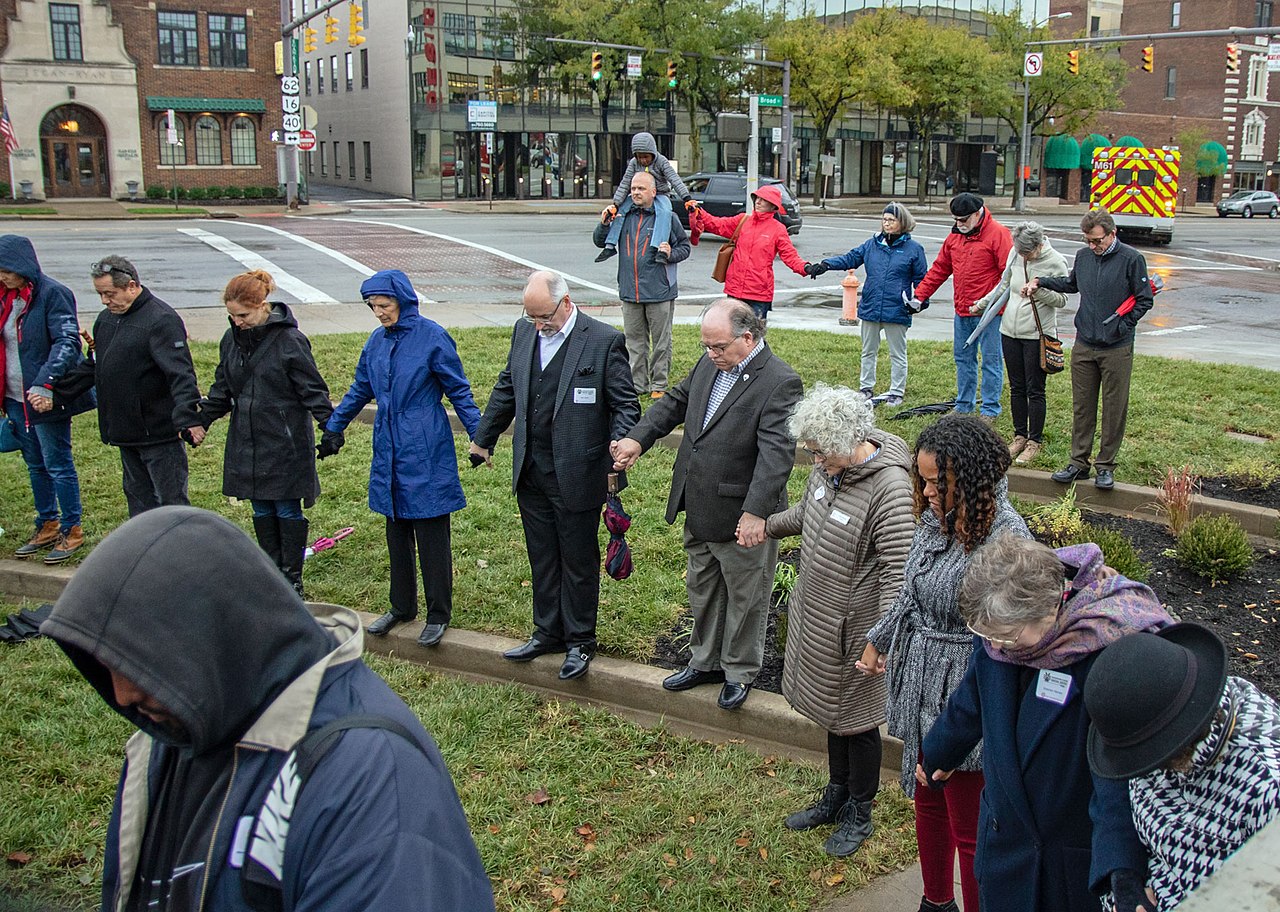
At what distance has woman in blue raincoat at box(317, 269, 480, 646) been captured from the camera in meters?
6.48

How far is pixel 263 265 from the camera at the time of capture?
71.7 ft

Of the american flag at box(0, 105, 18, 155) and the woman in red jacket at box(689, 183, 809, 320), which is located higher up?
the american flag at box(0, 105, 18, 155)

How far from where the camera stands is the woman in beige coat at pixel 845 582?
4.58m

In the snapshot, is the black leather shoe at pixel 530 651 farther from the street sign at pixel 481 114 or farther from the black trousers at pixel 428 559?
the street sign at pixel 481 114

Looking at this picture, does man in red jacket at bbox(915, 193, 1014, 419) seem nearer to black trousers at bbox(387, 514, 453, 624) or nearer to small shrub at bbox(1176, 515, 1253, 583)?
small shrub at bbox(1176, 515, 1253, 583)

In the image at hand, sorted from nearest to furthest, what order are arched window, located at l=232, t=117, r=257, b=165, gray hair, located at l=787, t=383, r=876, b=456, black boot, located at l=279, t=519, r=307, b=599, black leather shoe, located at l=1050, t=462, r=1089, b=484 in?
gray hair, located at l=787, t=383, r=876, b=456, black boot, located at l=279, t=519, r=307, b=599, black leather shoe, located at l=1050, t=462, r=1089, b=484, arched window, located at l=232, t=117, r=257, b=165

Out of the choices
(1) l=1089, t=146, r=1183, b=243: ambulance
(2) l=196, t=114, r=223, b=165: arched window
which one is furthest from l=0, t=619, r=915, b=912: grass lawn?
(2) l=196, t=114, r=223, b=165: arched window

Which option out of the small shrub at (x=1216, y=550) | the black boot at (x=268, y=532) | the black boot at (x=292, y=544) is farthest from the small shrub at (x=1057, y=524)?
the black boot at (x=268, y=532)

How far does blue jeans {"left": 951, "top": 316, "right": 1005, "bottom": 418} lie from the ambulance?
23.0 m

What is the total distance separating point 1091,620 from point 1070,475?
5.79 meters

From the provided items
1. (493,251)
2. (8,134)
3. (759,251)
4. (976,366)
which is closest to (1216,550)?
(976,366)

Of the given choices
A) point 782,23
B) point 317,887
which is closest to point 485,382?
point 317,887

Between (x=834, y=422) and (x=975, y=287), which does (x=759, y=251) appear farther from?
(x=834, y=422)

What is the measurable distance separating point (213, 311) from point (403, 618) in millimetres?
10820
